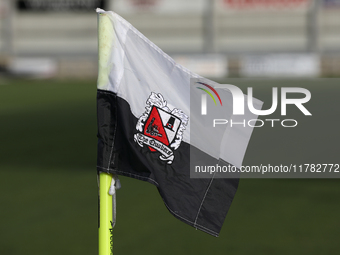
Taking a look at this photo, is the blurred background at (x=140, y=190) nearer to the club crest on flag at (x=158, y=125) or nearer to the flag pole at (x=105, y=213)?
the flag pole at (x=105, y=213)

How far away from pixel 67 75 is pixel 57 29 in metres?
4.70

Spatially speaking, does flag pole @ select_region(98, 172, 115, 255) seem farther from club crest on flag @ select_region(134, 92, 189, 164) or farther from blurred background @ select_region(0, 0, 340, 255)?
blurred background @ select_region(0, 0, 340, 255)

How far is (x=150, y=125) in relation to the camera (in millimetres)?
2703

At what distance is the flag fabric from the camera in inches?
105

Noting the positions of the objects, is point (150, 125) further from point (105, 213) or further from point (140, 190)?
point (140, 190)

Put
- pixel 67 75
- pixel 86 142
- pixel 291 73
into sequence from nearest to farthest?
pixel 86 142, pixel 291 73, pixel 67 75

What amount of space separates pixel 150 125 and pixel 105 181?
38cm

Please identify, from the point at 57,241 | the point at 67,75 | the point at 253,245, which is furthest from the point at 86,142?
the point at 67,75

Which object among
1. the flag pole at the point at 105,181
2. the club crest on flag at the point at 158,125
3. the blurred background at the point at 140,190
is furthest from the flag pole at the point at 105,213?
the blurred background at the point at 140,190

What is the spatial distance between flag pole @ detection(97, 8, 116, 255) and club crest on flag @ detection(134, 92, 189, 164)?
0.26 m

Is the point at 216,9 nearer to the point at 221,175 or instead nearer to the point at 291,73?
the point at 291,73

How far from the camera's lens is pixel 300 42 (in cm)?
2850

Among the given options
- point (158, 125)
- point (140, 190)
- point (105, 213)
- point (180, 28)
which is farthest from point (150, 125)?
point (180, 28)

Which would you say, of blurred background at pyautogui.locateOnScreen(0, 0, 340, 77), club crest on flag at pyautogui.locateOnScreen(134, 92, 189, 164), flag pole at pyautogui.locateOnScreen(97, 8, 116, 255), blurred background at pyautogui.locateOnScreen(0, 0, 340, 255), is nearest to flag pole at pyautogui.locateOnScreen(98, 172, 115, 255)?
flag pole at pyautogui.locateOnScreen(97, 8, 116, 255)
